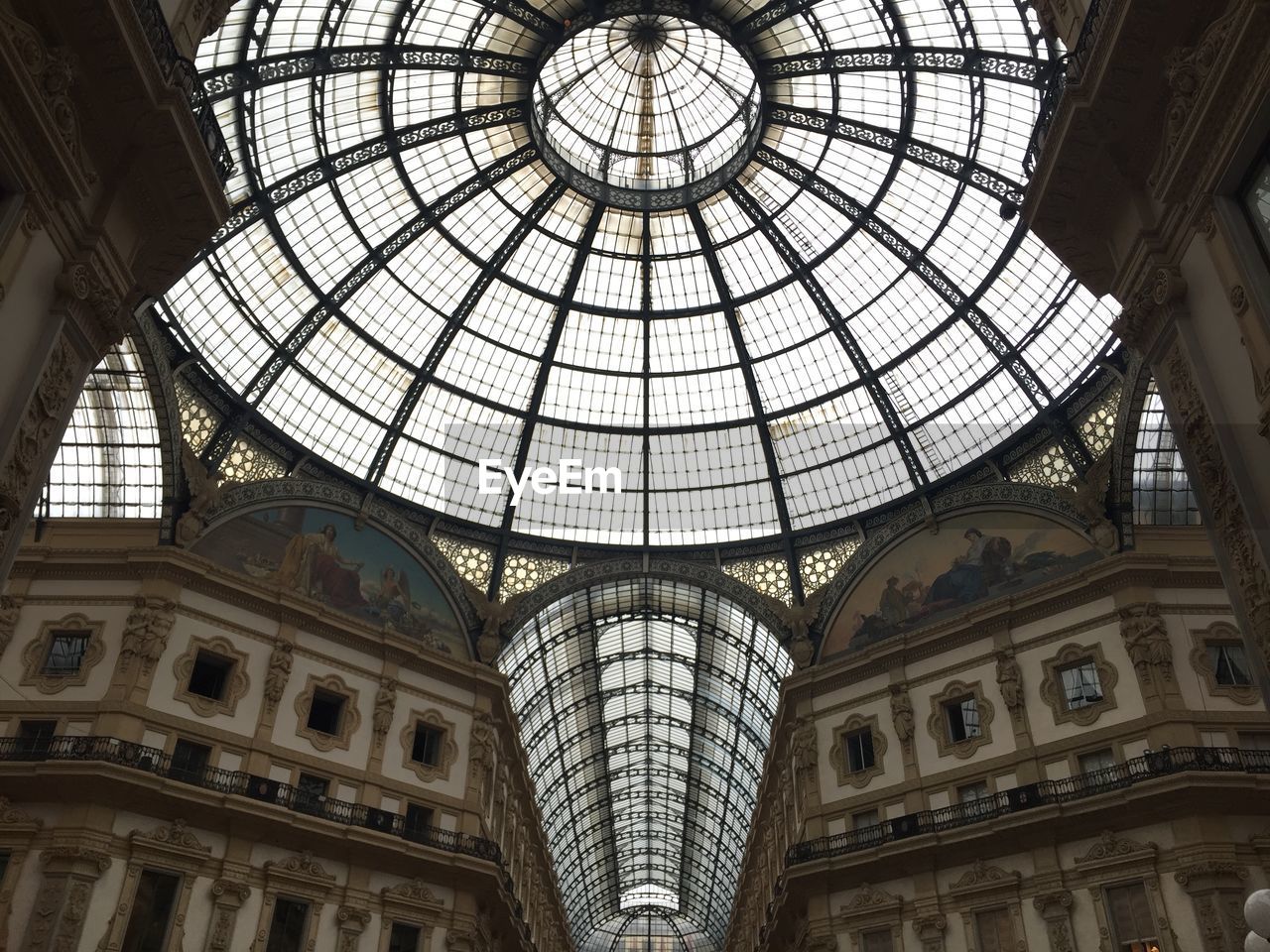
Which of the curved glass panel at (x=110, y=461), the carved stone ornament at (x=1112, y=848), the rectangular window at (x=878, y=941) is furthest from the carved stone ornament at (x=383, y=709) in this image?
the carved stone ornament at (x=1112, y=848)

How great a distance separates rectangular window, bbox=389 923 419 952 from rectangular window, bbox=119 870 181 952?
613 centimetres

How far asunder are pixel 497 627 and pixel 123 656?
1279cm

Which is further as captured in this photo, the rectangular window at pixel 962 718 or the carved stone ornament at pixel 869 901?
the rectangular window at pixel 962 718

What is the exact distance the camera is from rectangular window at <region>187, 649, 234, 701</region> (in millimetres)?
28469

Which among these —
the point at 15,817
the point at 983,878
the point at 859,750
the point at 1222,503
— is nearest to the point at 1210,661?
the point at 983,878

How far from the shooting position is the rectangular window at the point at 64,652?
26969 mm

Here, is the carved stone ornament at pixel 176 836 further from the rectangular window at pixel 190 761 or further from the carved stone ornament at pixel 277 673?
the carved stone ornament at pixel 277 673

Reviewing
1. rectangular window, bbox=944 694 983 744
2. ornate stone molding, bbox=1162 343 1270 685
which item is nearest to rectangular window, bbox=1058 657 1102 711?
rectangular window, bbox=944 694 983 744

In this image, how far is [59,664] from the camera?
89.0 feet

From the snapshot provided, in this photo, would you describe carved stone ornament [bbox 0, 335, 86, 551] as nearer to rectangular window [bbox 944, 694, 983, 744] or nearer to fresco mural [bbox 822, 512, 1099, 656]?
rectangular window [bbox 944, 694, 983, 744]

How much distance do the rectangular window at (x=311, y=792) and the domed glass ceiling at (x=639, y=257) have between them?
438 inches

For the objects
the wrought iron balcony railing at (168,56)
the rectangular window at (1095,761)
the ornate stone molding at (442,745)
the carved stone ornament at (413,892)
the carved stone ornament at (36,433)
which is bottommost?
the carved stone ornament at (413,892)

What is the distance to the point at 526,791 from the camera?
141ft

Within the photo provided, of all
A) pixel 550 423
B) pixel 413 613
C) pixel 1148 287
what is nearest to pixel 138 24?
pixel 1148 287
